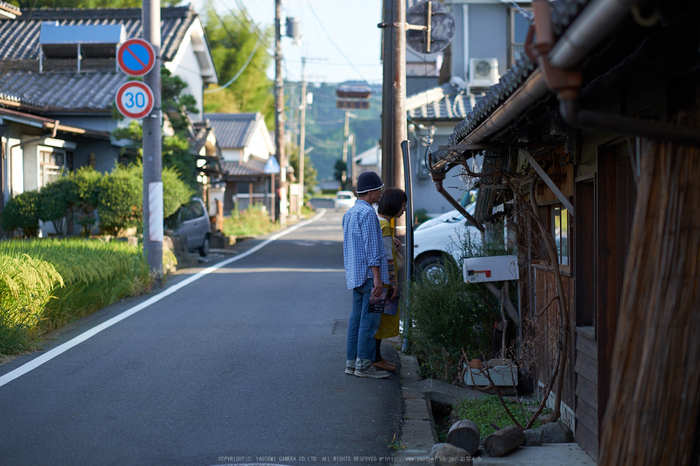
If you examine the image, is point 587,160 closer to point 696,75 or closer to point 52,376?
point 696,75

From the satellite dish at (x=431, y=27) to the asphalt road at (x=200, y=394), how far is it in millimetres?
3934

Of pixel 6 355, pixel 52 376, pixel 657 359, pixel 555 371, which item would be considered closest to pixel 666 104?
pixel 657 359

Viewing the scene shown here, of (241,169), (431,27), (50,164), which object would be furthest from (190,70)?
(431,27)

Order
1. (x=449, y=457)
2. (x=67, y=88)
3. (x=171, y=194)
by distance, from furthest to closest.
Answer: (x=67, y=88) → (x=171, y=194) → (x=449, y=457)

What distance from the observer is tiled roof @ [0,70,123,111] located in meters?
19.0

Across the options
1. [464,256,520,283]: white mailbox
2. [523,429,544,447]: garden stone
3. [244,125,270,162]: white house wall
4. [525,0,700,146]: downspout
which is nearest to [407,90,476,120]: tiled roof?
[464,256,520,283]: white mailbox

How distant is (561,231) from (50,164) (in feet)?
48.0

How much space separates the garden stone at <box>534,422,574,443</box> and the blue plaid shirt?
1811mm

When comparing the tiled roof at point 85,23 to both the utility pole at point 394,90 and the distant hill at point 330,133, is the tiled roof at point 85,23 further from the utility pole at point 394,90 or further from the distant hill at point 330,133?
the distant hill at point 330,133

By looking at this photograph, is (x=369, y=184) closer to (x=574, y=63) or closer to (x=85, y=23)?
(x=574, y=63)

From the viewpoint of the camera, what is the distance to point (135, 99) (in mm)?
11414

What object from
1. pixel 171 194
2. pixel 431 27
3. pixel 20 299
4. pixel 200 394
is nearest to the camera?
pixel 200 394

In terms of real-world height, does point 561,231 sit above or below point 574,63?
below

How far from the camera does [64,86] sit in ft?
68.1
